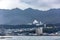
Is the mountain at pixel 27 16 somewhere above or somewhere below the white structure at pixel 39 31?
above

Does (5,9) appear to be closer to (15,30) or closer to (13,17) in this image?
(13,17)

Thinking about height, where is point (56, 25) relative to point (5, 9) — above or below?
below

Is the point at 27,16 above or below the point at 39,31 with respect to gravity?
above

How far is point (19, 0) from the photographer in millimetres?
3596

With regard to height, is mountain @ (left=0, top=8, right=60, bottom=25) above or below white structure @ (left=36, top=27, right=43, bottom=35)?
above

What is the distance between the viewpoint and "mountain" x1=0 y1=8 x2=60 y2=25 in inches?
138

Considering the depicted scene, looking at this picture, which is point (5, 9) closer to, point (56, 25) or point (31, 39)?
point (31, 39)

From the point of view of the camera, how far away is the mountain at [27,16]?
3.51 m

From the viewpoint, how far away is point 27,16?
11.6ft

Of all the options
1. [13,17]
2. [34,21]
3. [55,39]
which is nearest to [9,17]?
[13,17]

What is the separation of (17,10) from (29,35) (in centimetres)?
80

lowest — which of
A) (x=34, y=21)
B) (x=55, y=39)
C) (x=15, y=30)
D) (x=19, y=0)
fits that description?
(x=55, y=39)

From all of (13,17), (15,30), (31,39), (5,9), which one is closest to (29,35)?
(31,39)

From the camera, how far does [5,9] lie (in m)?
3.61
